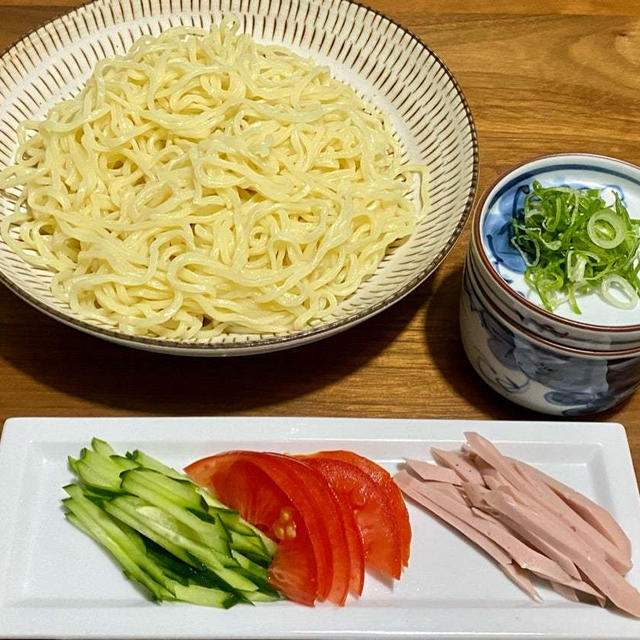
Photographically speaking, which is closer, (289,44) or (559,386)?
(559,386)

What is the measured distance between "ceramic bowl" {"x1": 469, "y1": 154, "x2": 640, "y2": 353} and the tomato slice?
58 centimetres

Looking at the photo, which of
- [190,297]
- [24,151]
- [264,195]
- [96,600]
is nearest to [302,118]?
[264,195]

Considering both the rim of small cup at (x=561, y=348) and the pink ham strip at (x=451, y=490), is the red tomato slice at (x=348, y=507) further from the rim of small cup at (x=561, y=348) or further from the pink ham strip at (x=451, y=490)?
the rim of small cup at (x=561, y=348)

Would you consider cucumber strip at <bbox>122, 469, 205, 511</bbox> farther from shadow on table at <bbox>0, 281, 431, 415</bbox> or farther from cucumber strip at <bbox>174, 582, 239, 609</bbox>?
shadow on table at <bbox>0, 281, 431, 415</bbox>

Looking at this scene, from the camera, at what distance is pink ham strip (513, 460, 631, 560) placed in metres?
1.64

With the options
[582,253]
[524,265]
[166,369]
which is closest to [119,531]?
[166,369]

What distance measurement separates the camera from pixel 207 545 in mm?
1598

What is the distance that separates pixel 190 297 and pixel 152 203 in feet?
1.05

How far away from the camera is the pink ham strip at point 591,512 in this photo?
1642 millimetres

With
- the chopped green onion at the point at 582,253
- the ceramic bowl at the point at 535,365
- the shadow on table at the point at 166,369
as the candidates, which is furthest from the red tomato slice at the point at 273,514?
the chopped green onion at the point at 582,253

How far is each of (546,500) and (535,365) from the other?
0.99 ft

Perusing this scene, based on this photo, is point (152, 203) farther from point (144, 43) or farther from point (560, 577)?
point (560, 577)

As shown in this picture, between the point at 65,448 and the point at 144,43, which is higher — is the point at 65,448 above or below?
below

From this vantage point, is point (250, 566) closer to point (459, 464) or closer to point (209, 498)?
point (209, 498)
